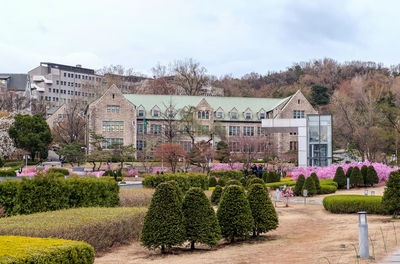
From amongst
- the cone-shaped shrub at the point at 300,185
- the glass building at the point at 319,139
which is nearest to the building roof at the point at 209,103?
the glass building at the point at 319,139

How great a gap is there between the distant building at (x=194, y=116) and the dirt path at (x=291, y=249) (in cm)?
4122

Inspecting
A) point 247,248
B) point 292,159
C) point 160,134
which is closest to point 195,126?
point 160,134

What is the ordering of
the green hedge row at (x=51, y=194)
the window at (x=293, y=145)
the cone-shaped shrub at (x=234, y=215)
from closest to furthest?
the cone-shaped shrub at (x=234, y=215)
the green hedge row at (x=51, y=194)
the window at (x=293, y=145)

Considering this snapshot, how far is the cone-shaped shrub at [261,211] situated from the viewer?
566 inches

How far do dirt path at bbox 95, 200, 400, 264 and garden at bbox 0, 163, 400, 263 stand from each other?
1.0 inches

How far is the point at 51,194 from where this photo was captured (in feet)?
49.2

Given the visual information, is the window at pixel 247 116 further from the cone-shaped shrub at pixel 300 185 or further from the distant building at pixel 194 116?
the cone-shaped shrub at pixel 300 185

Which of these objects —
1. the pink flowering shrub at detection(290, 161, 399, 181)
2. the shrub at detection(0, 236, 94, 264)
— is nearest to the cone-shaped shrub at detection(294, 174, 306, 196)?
the pink flowering shrub at detection(290, 161, 399, 181)

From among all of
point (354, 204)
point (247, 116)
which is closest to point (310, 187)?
point (354, 204)

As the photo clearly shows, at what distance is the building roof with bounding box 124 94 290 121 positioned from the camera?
67875mm

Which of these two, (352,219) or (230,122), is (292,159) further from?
(352,219)

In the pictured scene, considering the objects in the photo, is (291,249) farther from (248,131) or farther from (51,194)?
(248,131)

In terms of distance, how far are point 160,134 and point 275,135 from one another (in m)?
16.4

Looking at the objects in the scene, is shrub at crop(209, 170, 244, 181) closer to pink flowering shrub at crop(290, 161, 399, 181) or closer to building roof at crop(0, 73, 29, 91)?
pink flowering shrub at crop(290, 161, 399, 181)
